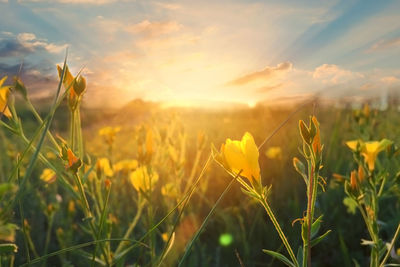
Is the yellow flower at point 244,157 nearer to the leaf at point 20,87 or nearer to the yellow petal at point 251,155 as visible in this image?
the yellow petal at point 251,155

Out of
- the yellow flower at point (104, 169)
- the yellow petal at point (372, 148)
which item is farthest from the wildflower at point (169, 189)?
the yellow petal at point (372, 148)

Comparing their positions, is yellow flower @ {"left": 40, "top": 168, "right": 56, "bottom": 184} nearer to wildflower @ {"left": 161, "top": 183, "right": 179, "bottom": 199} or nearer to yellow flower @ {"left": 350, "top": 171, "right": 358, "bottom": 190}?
wildflower @ {"left": 161, "top": 183, "right": 179, "bottom": 199}

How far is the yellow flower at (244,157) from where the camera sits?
2.86 feet

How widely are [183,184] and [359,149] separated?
71.3 inches

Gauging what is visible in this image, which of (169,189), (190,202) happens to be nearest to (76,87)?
(169,189)

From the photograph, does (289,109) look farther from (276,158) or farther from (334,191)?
(334,191)

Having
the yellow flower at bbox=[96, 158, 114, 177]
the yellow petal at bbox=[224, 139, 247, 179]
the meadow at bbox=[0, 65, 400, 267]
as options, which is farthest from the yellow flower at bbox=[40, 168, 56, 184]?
the yellow petal at bbox=[224, 139, 247, 179]

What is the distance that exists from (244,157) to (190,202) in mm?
1538

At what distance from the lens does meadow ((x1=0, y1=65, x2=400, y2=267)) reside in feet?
2.79

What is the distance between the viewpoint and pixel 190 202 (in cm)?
237

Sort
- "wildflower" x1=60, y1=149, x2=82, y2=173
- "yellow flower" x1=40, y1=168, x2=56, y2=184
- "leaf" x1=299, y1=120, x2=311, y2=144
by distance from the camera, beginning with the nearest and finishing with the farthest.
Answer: "leaf" x1=299, y1=120, x2=311, y2=144 → "wildflower" x1=60, y1=149, x2=82, y2=173 → "yellow flower" x1=40, y1=168, x2=56, y2=184

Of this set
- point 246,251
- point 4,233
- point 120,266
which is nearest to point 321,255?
point 246,251

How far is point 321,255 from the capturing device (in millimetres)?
1995

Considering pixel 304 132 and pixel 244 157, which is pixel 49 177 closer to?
pixel 244 157
